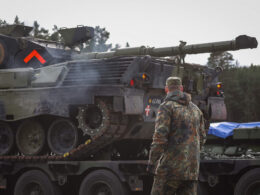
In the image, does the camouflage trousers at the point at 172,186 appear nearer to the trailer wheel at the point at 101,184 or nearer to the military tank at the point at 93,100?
the trailer wheel at the point at 101,184

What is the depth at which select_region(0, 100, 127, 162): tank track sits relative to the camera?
9399mm

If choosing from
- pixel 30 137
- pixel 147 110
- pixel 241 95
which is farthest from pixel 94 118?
pixel 241 95

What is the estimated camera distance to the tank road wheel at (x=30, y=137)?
1035 centimetres

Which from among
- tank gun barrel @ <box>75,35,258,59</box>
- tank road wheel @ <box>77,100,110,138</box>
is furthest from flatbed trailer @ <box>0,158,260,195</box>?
tank gun barrel @ <box>75,35,258,59</box>

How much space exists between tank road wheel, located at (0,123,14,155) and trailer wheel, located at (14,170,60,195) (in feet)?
2.71

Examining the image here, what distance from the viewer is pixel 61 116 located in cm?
995

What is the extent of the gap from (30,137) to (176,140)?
Result: 4.99 m

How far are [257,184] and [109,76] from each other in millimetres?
3281

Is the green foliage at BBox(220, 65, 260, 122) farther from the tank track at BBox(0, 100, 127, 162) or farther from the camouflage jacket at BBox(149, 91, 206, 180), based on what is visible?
the camouflage jacket at BBox(149, 91, 206, 180)

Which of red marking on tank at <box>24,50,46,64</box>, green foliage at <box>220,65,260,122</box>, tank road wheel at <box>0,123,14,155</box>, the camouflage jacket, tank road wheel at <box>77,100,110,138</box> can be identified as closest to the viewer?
the camouflage jacket

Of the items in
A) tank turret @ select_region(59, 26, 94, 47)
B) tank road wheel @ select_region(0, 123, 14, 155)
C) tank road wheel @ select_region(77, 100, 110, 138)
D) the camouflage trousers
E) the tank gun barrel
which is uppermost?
tank turret @ select_region(59, 26, 94, 47)

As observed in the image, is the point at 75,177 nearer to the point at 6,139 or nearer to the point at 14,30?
the point at 6,139

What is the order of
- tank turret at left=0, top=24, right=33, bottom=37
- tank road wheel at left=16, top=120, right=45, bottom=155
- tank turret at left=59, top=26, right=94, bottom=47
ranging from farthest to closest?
tank turret at left=59, top=26, right=94, bottom=47, tank turret at left=0, top=24, right=33, bottom=37, tank road wheel at left=16, top=120, right=45, bottom=155

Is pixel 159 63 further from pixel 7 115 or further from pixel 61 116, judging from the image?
pixel 7 115
